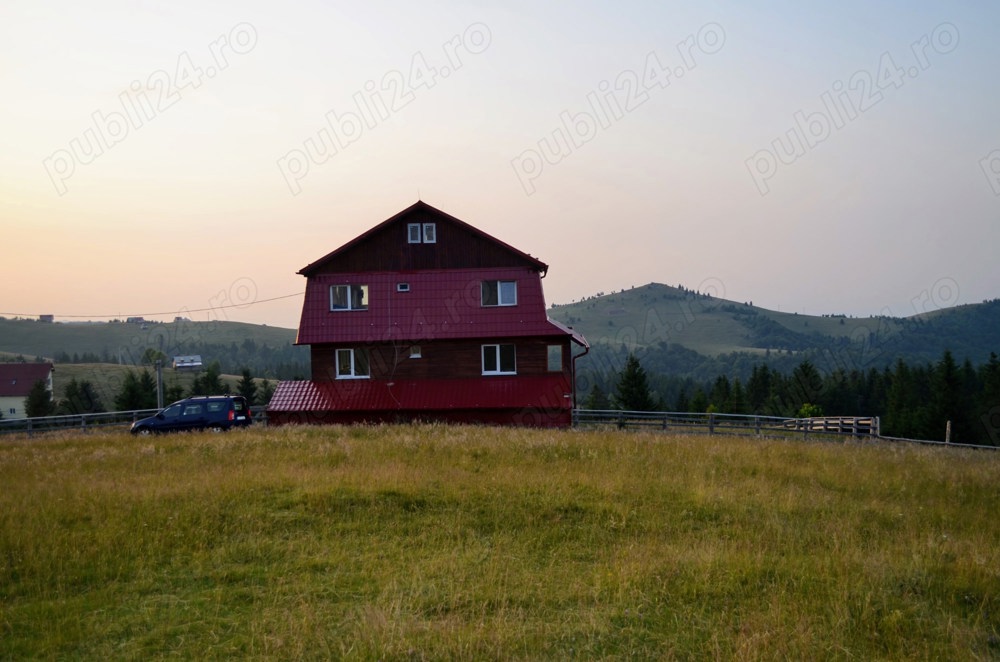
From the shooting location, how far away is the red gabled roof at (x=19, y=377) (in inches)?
4382

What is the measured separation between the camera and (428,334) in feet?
114

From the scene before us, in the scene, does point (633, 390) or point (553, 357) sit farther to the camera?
point (633, 390)

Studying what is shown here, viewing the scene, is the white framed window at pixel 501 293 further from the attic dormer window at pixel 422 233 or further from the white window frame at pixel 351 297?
the white window frame at pixel 351 297

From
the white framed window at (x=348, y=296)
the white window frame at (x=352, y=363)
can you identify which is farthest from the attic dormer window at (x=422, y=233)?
the white window frame at (x=352, y=363)

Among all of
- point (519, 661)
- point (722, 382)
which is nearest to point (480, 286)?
point (519, 661)

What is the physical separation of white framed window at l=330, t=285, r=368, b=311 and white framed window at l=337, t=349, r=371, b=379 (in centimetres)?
229

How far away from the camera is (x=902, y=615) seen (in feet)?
27.0

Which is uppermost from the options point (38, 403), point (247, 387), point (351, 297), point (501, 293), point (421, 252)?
point (421, 252)

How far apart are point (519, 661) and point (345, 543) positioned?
5057 millimetres

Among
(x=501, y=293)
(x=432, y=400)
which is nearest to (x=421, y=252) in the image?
(x=501, y=293)

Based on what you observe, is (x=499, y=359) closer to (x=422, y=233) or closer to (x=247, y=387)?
(x=422, y=233)

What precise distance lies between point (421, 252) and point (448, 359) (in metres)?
5.67

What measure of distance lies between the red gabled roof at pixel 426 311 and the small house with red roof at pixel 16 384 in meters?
93.3

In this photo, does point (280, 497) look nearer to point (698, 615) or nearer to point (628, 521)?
point (628, 521)
